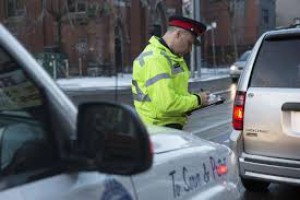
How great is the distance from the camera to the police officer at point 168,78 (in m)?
4.40

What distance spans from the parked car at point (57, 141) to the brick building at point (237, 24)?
61.4m

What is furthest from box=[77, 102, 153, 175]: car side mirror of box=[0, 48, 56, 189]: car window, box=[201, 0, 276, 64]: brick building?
box=[201, 0, 276, 64]: brick building

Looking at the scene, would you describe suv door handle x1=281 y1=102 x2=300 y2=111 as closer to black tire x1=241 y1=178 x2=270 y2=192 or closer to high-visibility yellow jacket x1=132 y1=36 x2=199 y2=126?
black tire x1=241 y1=178 x2=270 y2=192

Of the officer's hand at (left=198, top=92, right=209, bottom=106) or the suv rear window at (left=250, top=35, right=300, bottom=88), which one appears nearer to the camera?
the officer's hand at (left=198, top=92, right=209, bottom=106)

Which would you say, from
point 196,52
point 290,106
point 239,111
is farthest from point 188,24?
point 196,52

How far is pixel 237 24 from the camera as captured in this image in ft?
218

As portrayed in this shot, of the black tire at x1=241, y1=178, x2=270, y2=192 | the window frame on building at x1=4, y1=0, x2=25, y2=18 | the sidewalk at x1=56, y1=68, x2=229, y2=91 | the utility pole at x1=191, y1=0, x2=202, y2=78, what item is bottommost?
the sidewalk at x1=56, y1=68, x2=229, y2=91

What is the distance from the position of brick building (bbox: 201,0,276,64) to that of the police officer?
2321 inches

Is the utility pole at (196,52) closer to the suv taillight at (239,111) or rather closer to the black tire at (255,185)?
the black tire at (255,185)

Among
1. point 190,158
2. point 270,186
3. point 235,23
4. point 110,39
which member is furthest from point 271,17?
point 190,158

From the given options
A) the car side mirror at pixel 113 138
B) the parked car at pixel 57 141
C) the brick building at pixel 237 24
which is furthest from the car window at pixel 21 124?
the brick building at pixel 237 24

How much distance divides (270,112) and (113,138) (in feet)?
13.4

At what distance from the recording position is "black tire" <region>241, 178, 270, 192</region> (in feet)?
22.4

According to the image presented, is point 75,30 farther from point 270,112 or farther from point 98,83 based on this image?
point 270,112
